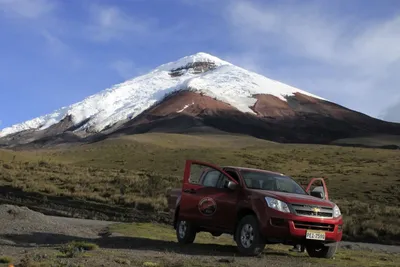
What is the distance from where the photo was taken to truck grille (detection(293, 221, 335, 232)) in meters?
11.6

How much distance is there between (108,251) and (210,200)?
2.71 meters

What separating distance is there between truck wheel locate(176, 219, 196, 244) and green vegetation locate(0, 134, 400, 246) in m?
9.77

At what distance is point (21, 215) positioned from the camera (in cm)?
1722

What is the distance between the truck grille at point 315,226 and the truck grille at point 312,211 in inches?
7.0

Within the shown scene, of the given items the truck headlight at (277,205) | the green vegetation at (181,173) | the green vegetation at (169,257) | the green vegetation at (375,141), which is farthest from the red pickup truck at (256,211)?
the green vegetation at (375,141)

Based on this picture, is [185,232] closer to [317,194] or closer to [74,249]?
[317,194]

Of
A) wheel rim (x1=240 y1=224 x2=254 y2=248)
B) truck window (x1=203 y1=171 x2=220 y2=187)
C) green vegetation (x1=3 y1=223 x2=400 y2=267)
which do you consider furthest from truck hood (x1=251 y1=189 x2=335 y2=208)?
truck window (x1=203 y1=171 x2=220 y2=187)

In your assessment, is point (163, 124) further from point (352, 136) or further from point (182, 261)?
point (182, 261)

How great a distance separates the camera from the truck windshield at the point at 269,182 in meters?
12.9

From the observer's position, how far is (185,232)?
13914 mm

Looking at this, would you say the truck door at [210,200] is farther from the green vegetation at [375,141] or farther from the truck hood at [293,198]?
the green vegetation at [375,141]

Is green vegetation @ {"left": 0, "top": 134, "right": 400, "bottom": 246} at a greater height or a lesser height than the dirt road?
greater

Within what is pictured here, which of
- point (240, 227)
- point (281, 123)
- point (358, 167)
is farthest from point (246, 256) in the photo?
point (281, 123)

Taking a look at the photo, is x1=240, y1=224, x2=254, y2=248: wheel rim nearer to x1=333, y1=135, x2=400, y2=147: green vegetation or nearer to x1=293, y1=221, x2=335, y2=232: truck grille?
x1=293, y1=221, x2=335, y2=232: truck grille
